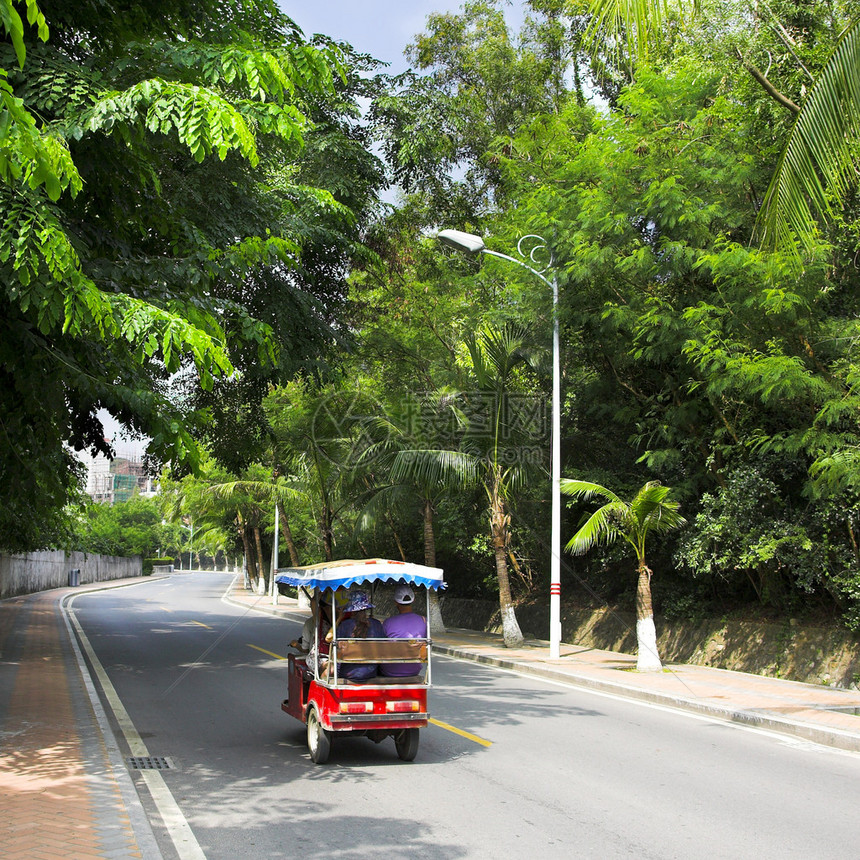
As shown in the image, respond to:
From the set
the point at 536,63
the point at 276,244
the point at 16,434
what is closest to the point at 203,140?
the point at 276,244

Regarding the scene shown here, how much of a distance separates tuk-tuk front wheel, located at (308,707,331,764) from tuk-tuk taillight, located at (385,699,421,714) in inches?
28.2

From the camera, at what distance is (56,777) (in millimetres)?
7531

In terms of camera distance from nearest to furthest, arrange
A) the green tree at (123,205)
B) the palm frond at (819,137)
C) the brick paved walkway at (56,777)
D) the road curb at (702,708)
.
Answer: the brick paved walkway at (56,777) → the palm frond at (819,137) → the green tree at (123,205) → the road curb at (702,708)

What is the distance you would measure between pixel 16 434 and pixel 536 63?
25.0m

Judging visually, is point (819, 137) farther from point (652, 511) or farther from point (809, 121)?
point (652, 511)

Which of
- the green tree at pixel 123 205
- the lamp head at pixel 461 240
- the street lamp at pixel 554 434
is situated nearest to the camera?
the green tree at pixel 123 205

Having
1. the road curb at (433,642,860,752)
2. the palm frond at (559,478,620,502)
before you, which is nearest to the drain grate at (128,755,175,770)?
the road curb at (433,642,860,752)

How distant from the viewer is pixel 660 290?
1706 centimetres

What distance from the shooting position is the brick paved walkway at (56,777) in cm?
567

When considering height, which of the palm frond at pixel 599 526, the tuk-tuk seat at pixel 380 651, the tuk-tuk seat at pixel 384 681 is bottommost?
the tuk-tuk seat at pixel 384 681

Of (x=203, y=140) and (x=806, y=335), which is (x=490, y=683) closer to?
(x=806, y=335)

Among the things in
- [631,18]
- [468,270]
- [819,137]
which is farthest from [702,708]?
[468,270]

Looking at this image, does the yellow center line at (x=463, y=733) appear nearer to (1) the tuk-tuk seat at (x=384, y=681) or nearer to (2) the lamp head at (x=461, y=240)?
(1) the tuk-tuk seat at (x=384, y=681)

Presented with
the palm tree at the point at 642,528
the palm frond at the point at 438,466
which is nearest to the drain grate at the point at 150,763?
the palm tree at the point at 642,528
